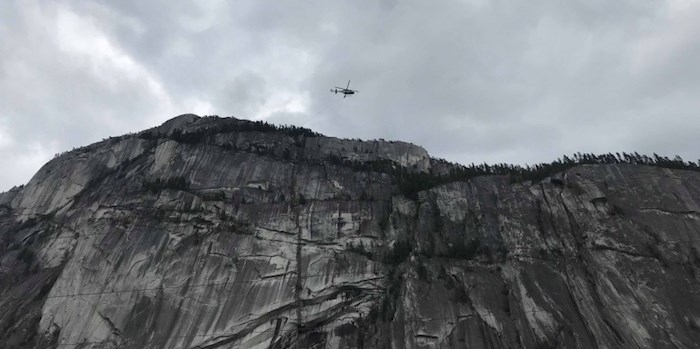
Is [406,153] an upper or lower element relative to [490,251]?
upper

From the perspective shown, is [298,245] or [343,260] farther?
[298,245]

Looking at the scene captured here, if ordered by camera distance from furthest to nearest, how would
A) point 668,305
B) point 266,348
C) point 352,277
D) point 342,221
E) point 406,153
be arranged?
point 406,153 < point 342,221 < point 352,277 < point 266,348 < point 668,305

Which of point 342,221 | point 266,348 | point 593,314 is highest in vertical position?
point 342,221

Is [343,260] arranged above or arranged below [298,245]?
below

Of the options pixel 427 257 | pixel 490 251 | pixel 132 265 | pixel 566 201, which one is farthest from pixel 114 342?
pixel 566 201

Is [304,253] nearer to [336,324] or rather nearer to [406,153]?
[336,324]

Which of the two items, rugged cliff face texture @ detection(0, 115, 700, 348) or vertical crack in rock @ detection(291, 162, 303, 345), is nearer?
rugged cliff face texture @ detection(0, 115, 700, 348)

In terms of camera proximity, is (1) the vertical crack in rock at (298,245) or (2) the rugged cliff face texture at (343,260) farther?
(1) the vertical crack in rock at (298,245)

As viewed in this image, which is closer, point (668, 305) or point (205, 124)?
point (668, 305)
